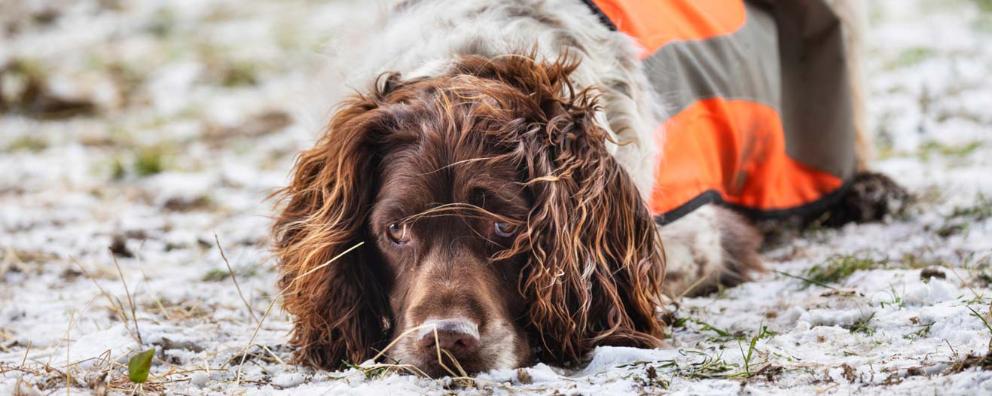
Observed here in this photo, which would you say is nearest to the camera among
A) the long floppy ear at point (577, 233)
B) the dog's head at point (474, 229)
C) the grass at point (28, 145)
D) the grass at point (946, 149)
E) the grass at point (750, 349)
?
the grass at point (750, 349)

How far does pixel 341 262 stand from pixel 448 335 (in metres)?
0.59

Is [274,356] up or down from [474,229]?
down

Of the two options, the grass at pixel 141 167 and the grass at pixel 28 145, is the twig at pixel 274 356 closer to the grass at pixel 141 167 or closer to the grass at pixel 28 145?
the grass at pixel 141 167

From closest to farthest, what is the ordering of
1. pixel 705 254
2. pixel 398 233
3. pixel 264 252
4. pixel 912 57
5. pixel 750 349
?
pixel 750 349
pixel 398 233
pixel 705 254
pixel 264 252
pixel 912 57

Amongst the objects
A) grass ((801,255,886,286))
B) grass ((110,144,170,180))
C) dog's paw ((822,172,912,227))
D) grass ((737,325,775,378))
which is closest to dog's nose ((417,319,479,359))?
grass ((737,325,775,378))

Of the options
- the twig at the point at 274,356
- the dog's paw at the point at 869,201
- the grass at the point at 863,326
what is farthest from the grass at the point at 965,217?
the twig at the point at 274,356

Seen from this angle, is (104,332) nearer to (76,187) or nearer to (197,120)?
(76,187)

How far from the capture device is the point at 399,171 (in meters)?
2.86

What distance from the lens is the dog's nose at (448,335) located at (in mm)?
2535

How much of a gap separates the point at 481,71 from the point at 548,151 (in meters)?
0.36

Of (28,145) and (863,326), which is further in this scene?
(28,145)

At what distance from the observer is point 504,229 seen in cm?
279

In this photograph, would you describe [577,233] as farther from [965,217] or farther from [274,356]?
[965,217]

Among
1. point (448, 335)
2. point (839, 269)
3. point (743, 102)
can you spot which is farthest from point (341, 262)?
point (743, 102)
